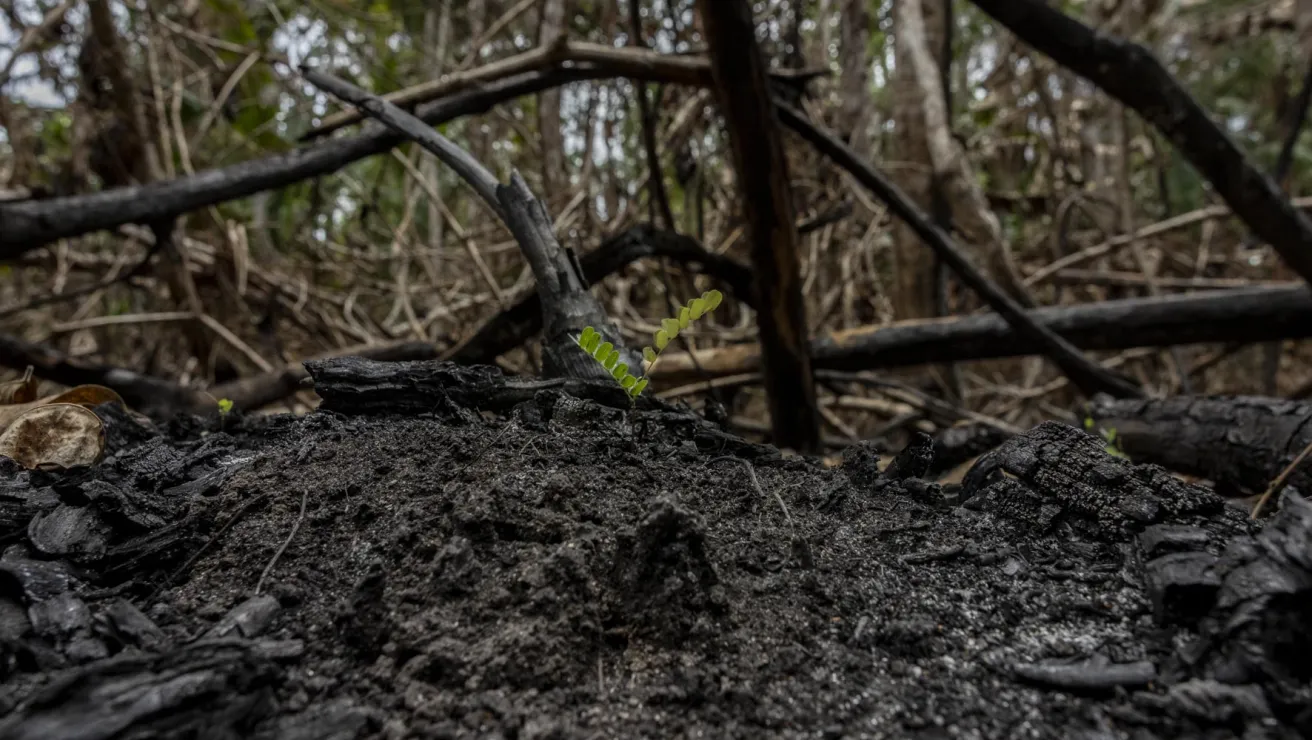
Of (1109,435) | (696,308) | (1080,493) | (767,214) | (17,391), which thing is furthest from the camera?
(767,214)

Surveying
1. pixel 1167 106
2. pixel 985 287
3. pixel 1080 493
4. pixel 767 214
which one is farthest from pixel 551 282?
pixel 1167 106

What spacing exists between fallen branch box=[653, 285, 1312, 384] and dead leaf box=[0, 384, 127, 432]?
80.9 inches

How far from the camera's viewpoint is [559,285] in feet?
3.61

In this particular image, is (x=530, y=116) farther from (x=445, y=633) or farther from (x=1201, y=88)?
(x=1201, y=88)

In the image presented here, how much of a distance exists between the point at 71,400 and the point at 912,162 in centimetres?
334

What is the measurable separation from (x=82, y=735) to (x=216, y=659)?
0.08 m

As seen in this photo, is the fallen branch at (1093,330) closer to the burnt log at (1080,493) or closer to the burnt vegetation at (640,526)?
the burnt vegetation at (640,526)

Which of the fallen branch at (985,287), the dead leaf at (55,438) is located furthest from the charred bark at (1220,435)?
the dead leaf at (55,438)

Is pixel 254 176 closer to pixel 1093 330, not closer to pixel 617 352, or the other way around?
pixel 617 352

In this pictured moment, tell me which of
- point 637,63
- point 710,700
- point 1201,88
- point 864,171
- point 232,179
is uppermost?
point 1201,88

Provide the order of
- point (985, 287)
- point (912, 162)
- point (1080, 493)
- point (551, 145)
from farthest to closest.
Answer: point (551, 145), point (912, 162), point (985, 287), point (1080, 493)

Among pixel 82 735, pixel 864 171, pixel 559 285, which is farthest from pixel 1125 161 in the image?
pixel 82 735

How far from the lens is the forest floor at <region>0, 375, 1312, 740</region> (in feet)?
1.57

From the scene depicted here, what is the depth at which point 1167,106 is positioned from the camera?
2.11m
